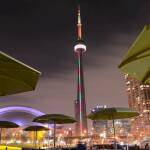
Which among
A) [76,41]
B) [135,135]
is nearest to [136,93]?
[135,135]

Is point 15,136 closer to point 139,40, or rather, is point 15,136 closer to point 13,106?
point 13,106

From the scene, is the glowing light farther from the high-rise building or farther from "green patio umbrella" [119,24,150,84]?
"green patio umbrella" [119,24,150,84]

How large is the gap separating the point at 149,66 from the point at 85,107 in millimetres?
145721

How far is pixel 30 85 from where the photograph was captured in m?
7.82

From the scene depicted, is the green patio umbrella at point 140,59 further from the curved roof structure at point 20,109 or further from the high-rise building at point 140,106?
the high-rise building at point 140,106

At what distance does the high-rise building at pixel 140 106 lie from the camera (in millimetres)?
131500

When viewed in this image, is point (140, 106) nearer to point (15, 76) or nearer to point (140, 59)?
point (15, 76)

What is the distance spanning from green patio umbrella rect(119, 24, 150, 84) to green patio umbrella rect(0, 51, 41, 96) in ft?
7.30

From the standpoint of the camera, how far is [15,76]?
7180mm

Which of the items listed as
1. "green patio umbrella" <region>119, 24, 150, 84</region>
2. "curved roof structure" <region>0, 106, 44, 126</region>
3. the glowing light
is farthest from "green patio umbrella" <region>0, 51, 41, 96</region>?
the glowing light

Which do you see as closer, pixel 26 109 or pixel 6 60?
pixel 6 60

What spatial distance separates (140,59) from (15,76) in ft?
10.5

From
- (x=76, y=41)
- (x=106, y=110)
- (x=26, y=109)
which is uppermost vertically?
(x=76, y=41)

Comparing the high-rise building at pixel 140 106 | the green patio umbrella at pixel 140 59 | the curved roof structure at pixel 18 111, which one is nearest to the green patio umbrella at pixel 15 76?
the green patio umbrella at pixel 140 59
